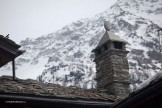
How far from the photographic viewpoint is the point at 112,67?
47.8ft

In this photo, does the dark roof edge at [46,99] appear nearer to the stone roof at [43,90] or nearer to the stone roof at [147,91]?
the stone roof at [43,90]

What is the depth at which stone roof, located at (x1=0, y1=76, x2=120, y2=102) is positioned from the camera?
1051cm

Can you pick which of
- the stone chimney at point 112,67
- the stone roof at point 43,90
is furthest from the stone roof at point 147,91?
the stone chimney at point 112,67

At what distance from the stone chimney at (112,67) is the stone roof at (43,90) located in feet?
3.64

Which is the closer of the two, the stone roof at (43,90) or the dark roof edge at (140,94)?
the dark roof edge at (140,94)

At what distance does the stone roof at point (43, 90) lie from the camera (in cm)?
1051

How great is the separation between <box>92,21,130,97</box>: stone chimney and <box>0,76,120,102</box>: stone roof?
111 cm

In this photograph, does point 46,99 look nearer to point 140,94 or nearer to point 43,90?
point 43,90

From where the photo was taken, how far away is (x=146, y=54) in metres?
184

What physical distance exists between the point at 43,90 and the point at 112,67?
4.19 meters

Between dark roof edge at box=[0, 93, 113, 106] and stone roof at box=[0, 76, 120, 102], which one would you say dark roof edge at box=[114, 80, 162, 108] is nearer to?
dark roof edge at box=[0, 93, 113, 106]

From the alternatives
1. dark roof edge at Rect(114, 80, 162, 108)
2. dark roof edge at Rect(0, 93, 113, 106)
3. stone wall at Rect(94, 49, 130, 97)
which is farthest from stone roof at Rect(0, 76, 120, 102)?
dark roof edge at Rect(114, 80, 162, 108)

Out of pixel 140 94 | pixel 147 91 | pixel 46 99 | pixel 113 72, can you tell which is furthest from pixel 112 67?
pixel 147 91

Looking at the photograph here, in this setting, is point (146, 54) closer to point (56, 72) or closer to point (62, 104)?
point (56, 72)
